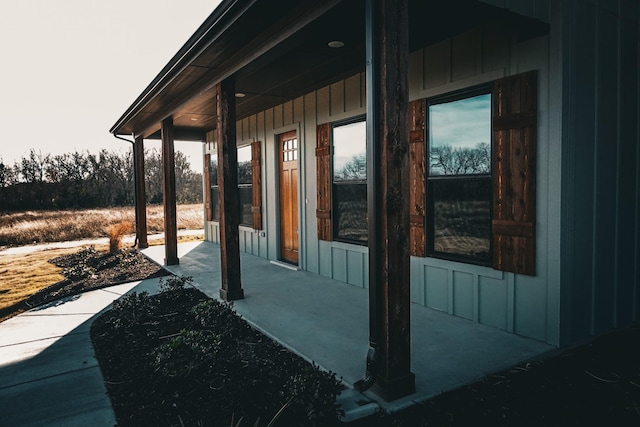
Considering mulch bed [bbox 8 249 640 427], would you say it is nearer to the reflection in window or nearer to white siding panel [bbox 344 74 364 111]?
white siding panel [bbox 344 74 364 111]

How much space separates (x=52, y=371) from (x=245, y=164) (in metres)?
5.55

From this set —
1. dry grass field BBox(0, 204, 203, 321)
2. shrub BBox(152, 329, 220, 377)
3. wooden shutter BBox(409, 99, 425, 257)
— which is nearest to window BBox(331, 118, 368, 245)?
wooden shutter BBox(409, 99, 425, 257)

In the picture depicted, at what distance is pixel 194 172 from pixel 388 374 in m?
25.8

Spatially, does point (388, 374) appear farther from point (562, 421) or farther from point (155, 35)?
point (155, 35)

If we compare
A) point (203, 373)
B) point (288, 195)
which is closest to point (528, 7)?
point (203, 373)

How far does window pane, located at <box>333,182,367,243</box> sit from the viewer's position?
5.00m

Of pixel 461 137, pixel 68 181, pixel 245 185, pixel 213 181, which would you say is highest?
pixel 68 181

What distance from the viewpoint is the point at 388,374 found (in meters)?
2.32

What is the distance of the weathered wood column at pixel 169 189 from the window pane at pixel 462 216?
4.75 meters

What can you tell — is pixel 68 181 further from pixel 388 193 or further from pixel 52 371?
pixel 388 193

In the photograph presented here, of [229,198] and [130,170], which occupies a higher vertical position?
[130,170]

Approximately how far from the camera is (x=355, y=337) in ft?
10.9


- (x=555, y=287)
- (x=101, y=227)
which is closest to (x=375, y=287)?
(x=555, y=287)

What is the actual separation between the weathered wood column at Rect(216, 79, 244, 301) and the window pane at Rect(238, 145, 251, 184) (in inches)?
123
